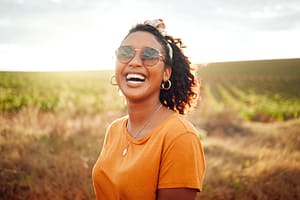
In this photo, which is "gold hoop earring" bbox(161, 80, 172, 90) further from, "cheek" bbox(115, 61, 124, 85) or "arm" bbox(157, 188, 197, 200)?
"arm" bbox(157, 188, 197, 200)

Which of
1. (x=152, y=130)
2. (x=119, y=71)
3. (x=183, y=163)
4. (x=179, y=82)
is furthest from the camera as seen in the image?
(x=179, y=82)

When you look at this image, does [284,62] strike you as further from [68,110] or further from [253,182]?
[253,182]

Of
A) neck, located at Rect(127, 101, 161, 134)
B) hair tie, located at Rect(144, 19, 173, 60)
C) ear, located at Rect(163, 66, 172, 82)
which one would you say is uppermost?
hair tie, located at Rect(144, 19, 173, 60)

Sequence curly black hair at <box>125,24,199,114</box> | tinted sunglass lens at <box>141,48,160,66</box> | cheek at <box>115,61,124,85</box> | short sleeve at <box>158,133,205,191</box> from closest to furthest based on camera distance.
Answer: short sleeve at <box>158,133,205,191</box>
tinted sunglass lens at <box>141,48,160,66</box>
cheek at <box>115,61,124,85</box>
curly black hair at <box>125,24,199,114</box>

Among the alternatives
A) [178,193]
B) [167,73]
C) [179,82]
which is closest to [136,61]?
[167,73]

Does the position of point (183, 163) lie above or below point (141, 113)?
below

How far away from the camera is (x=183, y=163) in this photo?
2072mm

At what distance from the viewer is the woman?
2.10 meters

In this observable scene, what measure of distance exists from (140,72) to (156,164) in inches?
20.6

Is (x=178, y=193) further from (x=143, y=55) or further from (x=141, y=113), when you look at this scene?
(x=143, y=55)

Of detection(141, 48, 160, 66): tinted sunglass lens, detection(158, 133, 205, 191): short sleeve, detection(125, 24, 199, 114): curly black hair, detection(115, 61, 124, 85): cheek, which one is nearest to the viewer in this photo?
detection(158, 133, 205, 191): short sleeve

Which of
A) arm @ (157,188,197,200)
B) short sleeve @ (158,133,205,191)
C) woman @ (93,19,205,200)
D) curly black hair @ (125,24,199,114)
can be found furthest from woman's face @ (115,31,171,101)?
arm @ (157,188,197,200)

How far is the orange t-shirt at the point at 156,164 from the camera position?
2080mm

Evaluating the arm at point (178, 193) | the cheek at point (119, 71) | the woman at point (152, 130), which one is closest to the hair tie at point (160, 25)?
the woman at point (152, 130)
